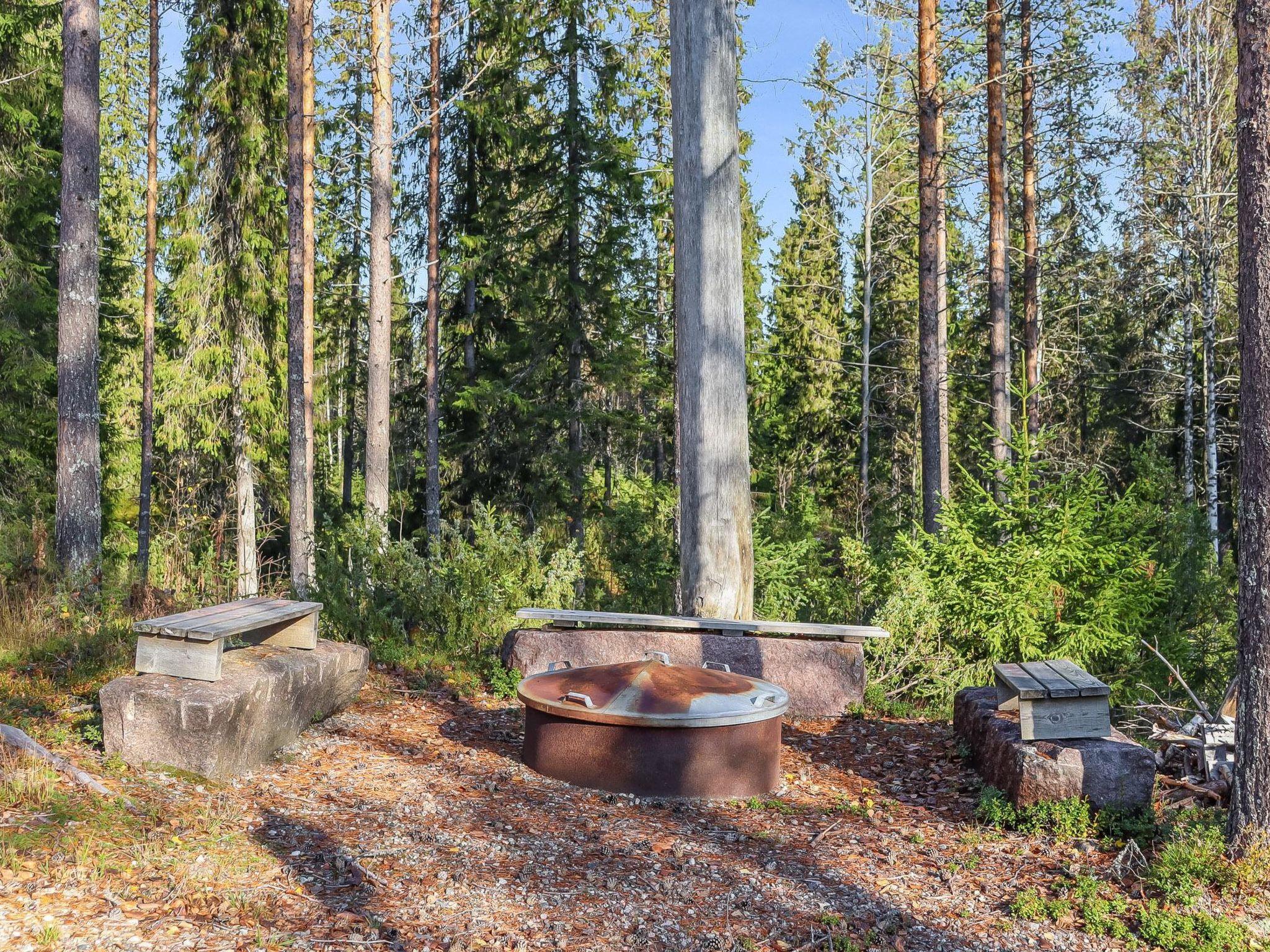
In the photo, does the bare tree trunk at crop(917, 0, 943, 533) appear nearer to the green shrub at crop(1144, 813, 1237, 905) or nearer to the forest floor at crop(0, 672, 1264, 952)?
the forest floor at crop(0, 672, 1264, 952)

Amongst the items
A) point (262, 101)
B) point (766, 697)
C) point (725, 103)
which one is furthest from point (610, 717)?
point (262, 101)

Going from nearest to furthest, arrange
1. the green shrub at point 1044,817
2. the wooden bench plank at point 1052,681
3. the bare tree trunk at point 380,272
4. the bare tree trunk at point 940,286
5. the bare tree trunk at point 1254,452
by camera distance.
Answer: the bare tree trunk at point 1254,452 < the green shrub at point 1044,817 < the wooden bench plank at point 1052,681 < the bare tree trunk at point 940,286 < the bare tree trunk at point 380,272

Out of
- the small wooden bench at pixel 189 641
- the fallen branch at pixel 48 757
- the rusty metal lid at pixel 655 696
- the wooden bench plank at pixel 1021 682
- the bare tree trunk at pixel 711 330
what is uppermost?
the bare tree trunk at pixel 711 330

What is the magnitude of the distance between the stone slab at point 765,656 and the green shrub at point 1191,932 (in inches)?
127

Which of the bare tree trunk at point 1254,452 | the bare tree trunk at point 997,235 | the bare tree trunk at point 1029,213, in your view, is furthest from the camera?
the bare tree trunk at point 1029,213

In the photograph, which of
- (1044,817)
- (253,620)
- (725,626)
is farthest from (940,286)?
(253,620)

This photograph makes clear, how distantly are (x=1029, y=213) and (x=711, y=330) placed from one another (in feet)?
38.5

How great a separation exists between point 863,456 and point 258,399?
13436 mm

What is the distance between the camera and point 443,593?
838 cm

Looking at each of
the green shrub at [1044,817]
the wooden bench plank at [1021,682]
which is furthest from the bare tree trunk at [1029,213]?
the green shrub at [1044,817]

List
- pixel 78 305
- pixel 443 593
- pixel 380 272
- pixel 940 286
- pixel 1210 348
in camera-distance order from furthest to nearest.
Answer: pixel 940 286
pixel 1210 348
pixel 380 272
pixel 78 305
pixel 443 593

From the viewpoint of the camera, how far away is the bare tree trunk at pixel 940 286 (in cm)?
1282

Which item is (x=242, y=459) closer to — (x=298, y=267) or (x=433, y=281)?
(x=298, y=267)

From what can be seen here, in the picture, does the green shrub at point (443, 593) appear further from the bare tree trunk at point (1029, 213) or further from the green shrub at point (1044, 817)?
→ the bare tree trunk at point (1029, 213)
